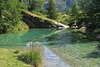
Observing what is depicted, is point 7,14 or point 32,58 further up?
point 7,14

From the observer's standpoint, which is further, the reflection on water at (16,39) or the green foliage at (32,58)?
the reflection on water at (16,39)

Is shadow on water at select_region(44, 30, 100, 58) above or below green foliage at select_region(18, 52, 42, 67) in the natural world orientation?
below

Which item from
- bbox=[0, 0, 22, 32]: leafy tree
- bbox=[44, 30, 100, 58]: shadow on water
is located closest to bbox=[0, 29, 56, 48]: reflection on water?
bbox=[44, 30, 100, 58]: shadow on water

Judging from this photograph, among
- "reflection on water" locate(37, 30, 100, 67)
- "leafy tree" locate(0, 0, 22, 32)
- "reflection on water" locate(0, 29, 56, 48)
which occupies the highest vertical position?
"leafy tree" locate(0, 0, 22, 32)

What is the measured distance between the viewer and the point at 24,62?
20.8 ft

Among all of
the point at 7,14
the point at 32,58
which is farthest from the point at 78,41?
the point at 7,14

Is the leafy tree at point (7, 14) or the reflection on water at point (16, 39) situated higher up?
the leafy tree at point (7, 14)

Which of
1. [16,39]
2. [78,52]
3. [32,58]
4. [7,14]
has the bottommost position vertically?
[16,39]

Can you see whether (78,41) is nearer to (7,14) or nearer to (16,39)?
(16,39)

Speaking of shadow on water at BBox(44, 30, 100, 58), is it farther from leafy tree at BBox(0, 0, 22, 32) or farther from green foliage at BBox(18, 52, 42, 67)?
leafy tree at BBox(0, 0, 22, 32)

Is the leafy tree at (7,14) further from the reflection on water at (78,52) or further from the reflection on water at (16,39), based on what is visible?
the reflection on water at (78,52)

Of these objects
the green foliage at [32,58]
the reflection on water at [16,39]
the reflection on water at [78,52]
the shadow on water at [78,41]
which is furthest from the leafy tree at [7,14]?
the green foliage at [32,58]

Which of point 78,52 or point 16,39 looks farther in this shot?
point 16,39

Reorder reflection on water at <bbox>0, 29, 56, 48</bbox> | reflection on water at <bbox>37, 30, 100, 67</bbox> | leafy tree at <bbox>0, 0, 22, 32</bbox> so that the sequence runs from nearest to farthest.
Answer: reflection on water at <bbox>37, 30, 100, 67</bbox> < reflection on water at <bbox>0, 29, 56, 48</bbox> < leafy tree at <bbox>0, 0, 22, 32</bbox>
